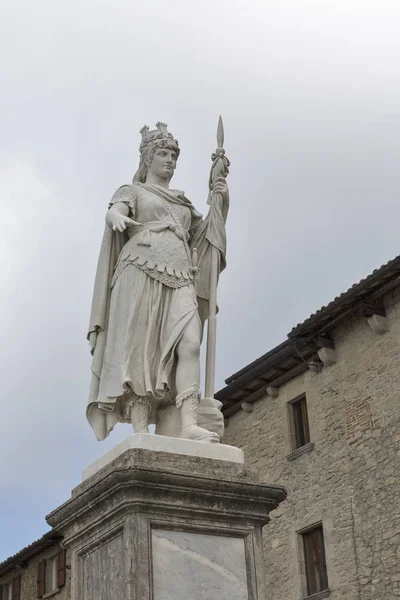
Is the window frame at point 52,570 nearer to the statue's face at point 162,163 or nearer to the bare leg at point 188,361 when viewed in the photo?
the statue's face at point 162,163

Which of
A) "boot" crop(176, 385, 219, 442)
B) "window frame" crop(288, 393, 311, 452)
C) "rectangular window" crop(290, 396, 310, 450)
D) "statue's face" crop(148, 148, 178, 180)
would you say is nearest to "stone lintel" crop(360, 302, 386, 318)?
"window frame" crop(288, 393, 311, 452)

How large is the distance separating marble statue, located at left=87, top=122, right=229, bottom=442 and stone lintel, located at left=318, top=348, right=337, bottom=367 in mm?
14350

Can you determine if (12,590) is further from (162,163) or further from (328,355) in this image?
(162,163)

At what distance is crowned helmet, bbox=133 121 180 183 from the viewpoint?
7285mm

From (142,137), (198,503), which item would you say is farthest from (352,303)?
(198,503)

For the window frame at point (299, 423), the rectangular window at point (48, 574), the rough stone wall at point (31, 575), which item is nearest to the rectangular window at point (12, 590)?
the rough stone wall at point (31, 575)

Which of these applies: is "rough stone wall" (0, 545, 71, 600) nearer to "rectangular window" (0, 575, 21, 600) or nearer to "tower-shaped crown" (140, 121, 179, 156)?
"rectangular window" (0, 575, 21, 600)

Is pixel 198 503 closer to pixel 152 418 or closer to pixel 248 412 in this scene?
pixel 152 418

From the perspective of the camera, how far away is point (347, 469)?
65.9 feet

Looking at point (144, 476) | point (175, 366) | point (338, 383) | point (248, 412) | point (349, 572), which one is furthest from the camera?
point (248, 412)

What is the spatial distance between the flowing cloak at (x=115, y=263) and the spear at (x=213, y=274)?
5 cm

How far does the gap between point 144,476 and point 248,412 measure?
18.4 metres

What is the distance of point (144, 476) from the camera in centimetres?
568

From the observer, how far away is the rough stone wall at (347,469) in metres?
18.9
